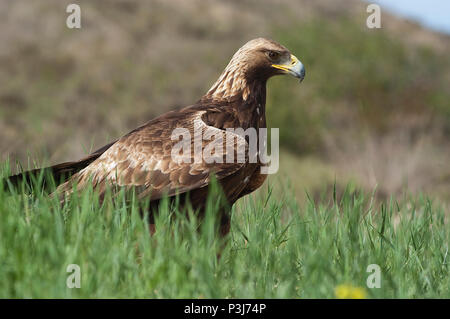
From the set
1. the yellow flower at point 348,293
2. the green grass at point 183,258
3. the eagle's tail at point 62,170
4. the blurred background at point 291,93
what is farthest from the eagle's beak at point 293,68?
the blurred background at point 291,93

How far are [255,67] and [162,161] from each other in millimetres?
1151

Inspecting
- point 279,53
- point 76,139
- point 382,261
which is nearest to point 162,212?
point 382,261

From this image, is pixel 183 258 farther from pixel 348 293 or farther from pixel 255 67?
pixel 255 67

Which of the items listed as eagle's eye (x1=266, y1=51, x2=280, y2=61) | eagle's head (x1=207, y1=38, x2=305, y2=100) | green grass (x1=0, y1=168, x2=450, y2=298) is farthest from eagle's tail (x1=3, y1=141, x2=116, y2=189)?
eagle's eye (x1=266, y1=51, x2=280, y2=61)

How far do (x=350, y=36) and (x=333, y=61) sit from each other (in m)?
1.15

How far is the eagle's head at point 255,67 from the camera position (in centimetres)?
531

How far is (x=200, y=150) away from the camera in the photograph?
4.75 meters

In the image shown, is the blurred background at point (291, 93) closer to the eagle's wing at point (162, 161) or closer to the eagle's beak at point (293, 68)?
the eagle's beak at point (293, 68)

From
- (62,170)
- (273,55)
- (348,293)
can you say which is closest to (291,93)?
(273,55)

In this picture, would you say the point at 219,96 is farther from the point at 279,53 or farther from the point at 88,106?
the point at 88,106

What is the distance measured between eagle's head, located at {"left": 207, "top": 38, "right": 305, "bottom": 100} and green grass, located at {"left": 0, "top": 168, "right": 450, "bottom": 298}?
1.23 metres

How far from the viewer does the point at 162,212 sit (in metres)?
4.10

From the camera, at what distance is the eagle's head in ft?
17.4

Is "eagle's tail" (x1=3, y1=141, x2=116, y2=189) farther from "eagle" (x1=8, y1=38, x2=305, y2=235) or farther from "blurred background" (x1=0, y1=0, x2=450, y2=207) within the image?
"blurred background" (x1=0, y1=0, x2=450, y2=207)
